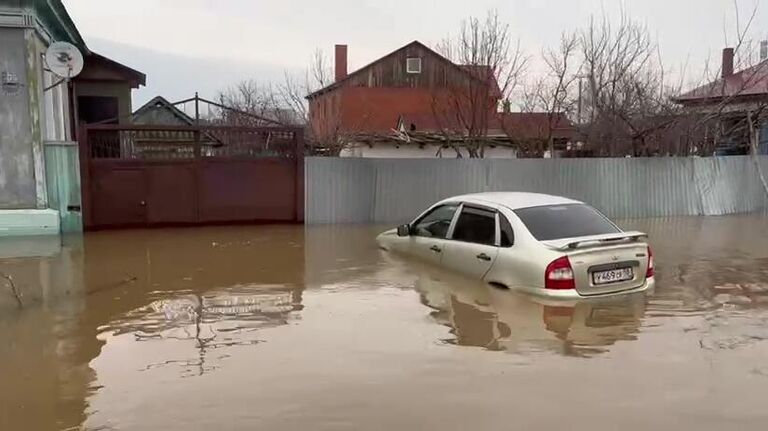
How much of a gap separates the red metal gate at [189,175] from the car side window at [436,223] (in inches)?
224

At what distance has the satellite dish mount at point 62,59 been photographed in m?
11.6

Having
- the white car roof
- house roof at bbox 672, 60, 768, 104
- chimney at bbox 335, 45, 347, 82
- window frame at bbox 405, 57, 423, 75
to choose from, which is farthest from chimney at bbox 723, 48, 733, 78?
chimney at bbox 335, 45, 347, 82

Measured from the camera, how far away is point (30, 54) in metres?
11.5

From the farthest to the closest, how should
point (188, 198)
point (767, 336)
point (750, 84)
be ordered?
point (750, 84), point (188, 198), point (767, 336)

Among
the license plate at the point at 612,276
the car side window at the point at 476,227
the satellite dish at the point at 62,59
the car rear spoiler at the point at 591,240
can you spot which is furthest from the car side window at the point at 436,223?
the satellite dish at the point at 62,59

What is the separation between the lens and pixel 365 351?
17.0ft

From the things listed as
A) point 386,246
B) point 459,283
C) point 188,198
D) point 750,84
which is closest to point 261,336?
point 459,283

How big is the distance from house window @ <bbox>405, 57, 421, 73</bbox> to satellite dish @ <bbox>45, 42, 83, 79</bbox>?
2908 cm

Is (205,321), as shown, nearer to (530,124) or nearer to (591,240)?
(591,240)

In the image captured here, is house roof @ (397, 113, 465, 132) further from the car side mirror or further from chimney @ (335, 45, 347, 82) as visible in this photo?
the car side mirror

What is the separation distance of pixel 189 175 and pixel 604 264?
9.43m

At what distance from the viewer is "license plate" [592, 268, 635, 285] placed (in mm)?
6281

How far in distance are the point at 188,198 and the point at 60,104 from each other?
4929 millimetres

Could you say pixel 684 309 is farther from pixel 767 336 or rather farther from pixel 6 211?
pixel 6 211
